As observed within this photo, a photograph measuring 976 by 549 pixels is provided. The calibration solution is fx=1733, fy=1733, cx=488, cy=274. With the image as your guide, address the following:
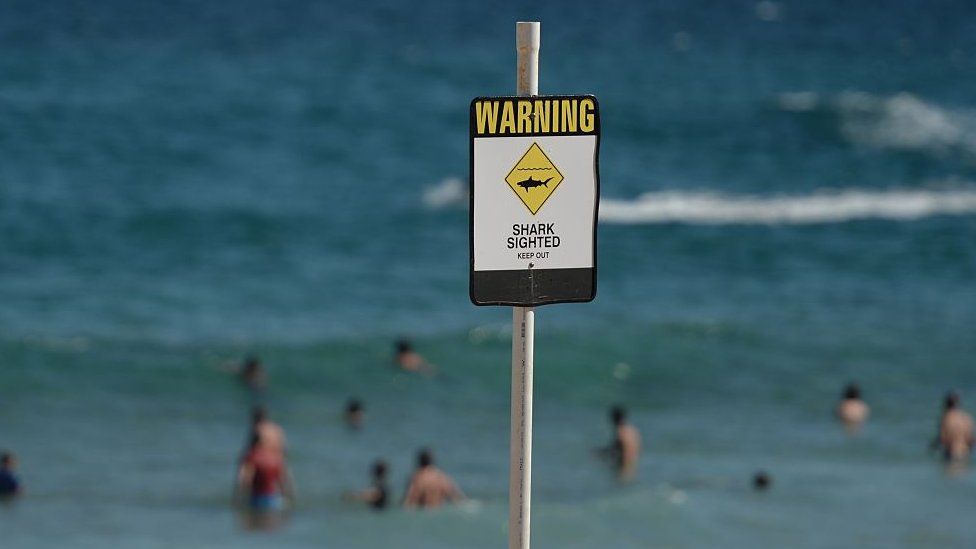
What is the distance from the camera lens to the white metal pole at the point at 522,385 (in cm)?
474

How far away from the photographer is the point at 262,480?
17109 millimetres

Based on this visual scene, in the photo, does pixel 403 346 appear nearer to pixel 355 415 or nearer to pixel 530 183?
pixel 355 415

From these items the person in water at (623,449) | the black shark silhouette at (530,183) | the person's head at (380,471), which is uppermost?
the black shark silhouette at (530,183)

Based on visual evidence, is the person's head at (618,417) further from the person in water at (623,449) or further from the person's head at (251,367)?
the person's head at (251,367)

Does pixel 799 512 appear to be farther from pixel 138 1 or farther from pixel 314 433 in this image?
pixel 138 1

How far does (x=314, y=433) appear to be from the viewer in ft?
67.8

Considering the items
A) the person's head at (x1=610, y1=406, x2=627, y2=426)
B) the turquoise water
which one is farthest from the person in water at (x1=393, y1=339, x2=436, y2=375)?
the person's head at (x1=610, y1=406, x2=627, y2=426)

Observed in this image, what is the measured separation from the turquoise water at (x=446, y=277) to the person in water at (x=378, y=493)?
24cm

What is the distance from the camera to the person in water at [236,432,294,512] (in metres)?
17.1

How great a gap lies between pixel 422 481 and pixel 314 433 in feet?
12.0

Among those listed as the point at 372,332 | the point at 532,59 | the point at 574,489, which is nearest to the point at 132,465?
the point at 574,489

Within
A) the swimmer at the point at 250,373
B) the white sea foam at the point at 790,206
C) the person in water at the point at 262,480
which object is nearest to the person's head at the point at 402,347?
the swimmer at the point at 250,373

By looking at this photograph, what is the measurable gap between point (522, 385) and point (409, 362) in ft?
60.1

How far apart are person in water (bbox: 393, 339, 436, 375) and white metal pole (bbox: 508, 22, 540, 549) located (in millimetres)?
18160
